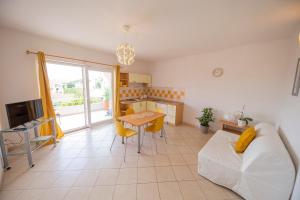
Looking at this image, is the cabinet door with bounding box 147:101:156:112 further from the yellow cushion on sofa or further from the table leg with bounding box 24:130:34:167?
the table leg with bounding box 24:130:34:167

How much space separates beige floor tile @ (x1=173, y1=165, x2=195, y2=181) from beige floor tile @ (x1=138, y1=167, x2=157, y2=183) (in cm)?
37

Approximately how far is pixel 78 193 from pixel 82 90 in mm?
2675

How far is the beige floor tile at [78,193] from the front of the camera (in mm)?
1440

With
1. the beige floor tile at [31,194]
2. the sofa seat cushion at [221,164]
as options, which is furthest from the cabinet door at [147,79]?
the beige floor tile at [31,194]

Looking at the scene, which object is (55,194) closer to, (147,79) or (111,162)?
(111,162)

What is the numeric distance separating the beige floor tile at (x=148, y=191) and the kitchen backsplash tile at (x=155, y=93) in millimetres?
3058

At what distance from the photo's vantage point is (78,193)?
1.50 metres

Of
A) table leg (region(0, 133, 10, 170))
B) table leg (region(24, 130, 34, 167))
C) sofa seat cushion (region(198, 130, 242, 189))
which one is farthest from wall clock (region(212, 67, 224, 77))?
table leg (region(0, 133, 10, 170))

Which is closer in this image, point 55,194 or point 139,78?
point 55,194

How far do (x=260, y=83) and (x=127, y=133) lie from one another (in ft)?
10.6

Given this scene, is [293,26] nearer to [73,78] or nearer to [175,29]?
[175,29]

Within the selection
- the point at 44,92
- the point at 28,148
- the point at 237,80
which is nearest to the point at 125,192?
the point at 28,148

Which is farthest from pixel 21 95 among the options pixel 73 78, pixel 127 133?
pixel 127 133

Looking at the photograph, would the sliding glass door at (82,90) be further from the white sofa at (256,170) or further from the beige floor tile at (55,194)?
the white sofa at (256,170)
